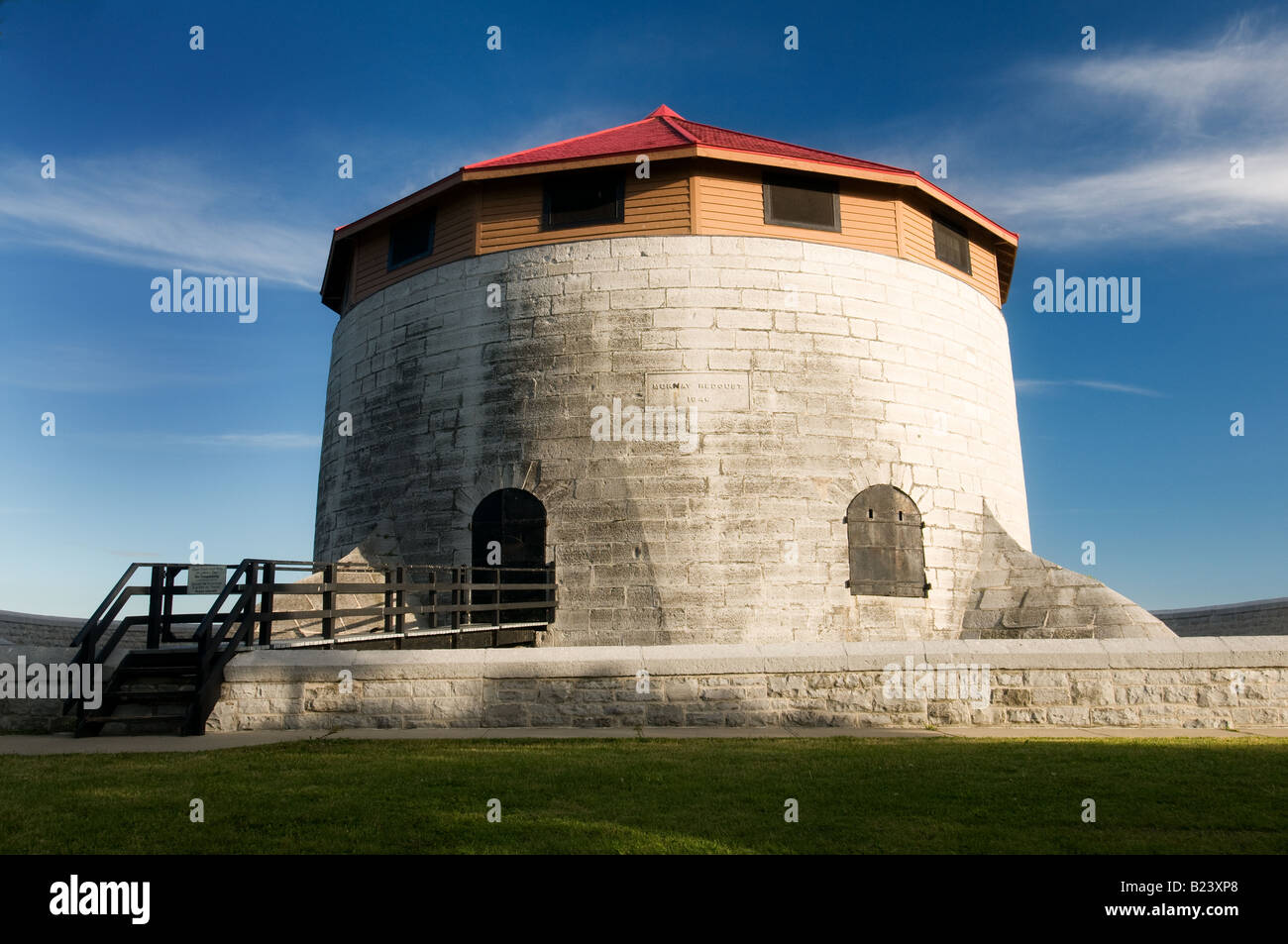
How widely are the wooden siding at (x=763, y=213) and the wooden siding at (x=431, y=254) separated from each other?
14.2 ft

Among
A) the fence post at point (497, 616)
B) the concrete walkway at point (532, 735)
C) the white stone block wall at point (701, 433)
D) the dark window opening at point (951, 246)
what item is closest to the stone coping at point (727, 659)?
the concrete walkway at point (532, 735)

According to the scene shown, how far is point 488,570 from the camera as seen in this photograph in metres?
16.5

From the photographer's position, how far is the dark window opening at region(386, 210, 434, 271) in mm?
18873

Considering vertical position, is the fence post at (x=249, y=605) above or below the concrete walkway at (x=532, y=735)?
above

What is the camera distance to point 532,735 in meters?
9.46

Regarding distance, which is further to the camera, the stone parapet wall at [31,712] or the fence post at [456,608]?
the fence post at [456,608]

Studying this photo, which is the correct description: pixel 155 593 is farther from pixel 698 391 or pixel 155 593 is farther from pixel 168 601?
pixel 698 391

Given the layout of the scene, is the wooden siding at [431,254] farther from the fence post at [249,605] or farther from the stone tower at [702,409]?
the fence post at [249,605]

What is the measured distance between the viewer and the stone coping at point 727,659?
10180 mm

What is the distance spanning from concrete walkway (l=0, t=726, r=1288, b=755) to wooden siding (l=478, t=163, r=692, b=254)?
9.84 meters

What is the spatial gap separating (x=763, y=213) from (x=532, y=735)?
1105 centimetres

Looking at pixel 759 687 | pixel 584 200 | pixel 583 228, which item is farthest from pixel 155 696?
pixel 584 200

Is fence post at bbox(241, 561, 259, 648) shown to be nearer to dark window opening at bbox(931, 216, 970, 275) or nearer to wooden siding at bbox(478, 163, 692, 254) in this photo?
wooden siding at bbox(478, 163, 692, 254)

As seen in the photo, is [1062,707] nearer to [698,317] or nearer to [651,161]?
[698,317]
